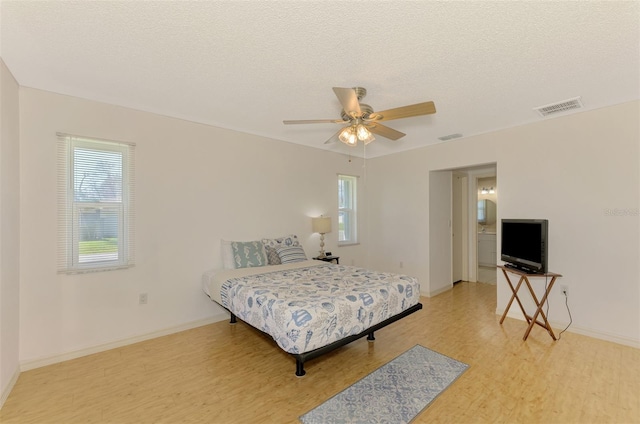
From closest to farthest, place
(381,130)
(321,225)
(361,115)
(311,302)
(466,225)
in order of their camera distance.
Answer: (311,302), (361,115), (381,130), (321,225), (466,225)

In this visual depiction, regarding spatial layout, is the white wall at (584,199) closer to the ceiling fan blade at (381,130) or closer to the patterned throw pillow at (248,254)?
the ceiling fan blade at (381,130)

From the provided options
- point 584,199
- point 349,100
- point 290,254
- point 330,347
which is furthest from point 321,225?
point 584,199

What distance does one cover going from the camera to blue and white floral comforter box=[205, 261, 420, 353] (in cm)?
220

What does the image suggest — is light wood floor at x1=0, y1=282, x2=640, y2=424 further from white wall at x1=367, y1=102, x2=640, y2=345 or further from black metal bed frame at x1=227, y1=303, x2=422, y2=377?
white wall at x1=367, y1=102, x2=640, y2=345

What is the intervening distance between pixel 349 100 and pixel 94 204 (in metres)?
2.80

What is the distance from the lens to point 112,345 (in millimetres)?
2994

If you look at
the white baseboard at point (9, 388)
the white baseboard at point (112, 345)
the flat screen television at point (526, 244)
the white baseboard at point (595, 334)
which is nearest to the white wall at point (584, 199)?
the white baseboard at point (595, 334)

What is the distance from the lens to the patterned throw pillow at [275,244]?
4047 millimetres

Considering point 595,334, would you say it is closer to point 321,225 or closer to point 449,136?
point 449,136

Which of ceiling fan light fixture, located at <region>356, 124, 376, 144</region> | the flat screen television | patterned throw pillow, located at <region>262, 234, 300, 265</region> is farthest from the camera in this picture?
patterned throw pillow, located at <region>262, 234, 300, 265</region>

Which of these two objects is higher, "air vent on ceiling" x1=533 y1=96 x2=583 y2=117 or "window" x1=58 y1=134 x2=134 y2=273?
"air vent on ceiling" x1=533 y1=96 x2=583 y2=117

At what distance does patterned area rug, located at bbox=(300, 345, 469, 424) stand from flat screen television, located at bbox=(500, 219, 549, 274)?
1.49m

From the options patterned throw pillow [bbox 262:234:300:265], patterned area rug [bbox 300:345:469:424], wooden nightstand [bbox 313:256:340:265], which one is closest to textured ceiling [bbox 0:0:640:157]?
patterned throw pillow [bbox 262:234:300:265]

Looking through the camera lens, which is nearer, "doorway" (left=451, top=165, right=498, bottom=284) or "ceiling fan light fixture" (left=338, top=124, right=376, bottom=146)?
"ceiling fan light fixture" (left=338, top=124, right=376, bottom=146)
